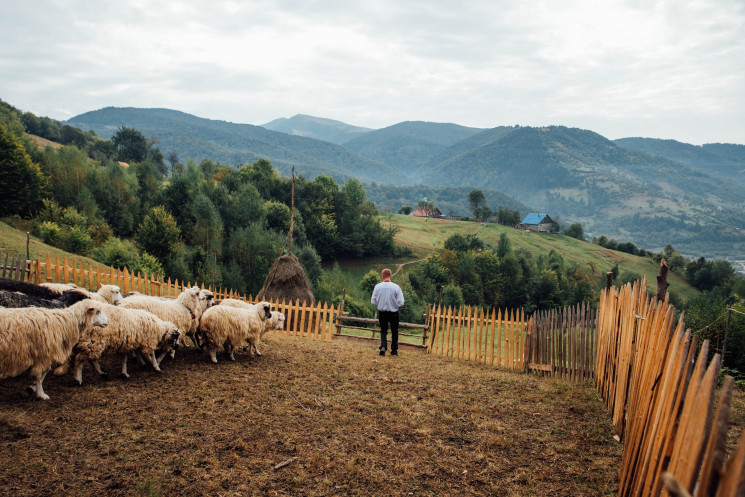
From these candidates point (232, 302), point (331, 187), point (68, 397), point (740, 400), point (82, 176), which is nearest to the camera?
point (68, 397)

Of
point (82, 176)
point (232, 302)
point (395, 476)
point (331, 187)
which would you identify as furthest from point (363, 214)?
point (395, 476)

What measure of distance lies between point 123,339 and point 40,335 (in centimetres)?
136

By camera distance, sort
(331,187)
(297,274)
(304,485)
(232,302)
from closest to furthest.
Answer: (304,485)
(232,302)
(297,274)
(331,187)

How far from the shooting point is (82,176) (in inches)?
1950

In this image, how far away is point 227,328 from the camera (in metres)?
8.84

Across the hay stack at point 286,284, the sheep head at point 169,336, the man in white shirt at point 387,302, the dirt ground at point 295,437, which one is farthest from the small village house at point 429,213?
the dirt ground at point 295,437

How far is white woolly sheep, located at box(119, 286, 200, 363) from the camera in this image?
8758 millimetres

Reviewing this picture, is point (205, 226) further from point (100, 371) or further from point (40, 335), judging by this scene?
point (40, 335)

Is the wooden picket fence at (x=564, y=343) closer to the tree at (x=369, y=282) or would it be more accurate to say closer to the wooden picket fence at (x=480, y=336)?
the wooden picket fence at (x=480, y=336)

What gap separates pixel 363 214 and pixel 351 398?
7424 centimetres

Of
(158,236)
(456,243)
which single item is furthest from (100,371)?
(456,243)

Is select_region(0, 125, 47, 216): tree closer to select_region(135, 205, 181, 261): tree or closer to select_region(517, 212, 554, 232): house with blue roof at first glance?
select_region(135, 205, 181, 261): tree

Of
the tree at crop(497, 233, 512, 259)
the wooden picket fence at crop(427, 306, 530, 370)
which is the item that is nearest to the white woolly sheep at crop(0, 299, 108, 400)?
the wooden picket fence at crop(427, 306, 530, 370)

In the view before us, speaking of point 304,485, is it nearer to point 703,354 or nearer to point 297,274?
point 703,354
